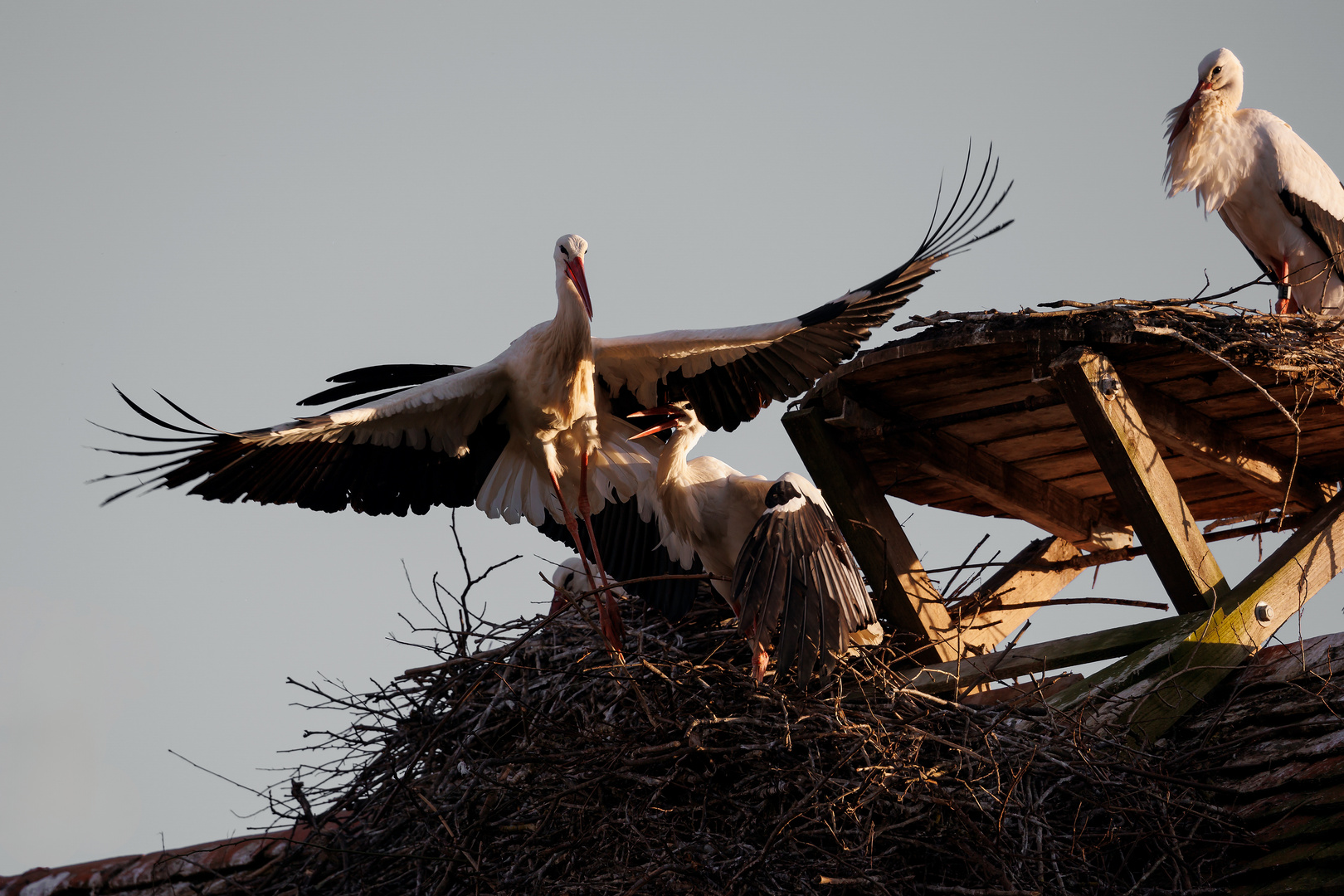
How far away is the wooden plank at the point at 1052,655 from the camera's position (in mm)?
3711

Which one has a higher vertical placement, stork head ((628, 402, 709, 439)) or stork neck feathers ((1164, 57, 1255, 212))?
stork neck feathers ((1164, 57, 1255, 212))

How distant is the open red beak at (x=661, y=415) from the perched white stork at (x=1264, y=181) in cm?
260

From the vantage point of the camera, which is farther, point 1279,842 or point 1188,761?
point 1188,761

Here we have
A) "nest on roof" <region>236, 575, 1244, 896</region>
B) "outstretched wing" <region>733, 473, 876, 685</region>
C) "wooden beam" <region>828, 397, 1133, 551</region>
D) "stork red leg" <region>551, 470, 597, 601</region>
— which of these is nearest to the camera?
"nest on roof" <region>236, 575, 1244, 896</region>

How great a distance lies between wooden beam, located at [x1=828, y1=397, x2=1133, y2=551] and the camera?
4.20m

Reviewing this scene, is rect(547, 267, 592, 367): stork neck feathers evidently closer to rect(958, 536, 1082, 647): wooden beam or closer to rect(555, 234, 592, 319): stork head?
rect(555, 234, 592, 319): stork head

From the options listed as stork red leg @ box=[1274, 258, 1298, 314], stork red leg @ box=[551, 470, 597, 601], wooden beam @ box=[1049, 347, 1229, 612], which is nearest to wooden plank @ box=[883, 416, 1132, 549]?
wooden beam @ box=[1049, 347, 1229, 612]

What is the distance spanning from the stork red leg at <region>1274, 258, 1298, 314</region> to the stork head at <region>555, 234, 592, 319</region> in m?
2.82

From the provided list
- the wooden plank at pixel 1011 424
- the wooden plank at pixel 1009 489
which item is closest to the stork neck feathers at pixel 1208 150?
the wooden plank at pixel 1009 489

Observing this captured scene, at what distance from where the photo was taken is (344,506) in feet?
14.7

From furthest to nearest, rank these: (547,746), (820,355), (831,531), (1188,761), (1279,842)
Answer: (820,355) < (831,531) < (547,746) < (1188,761) < (1279,842)

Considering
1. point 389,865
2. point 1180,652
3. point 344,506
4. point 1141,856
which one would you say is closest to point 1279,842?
point 1141,856

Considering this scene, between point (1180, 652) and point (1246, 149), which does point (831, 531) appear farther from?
point (1246, 149)

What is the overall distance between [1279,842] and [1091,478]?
1927 mm
